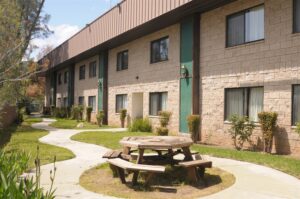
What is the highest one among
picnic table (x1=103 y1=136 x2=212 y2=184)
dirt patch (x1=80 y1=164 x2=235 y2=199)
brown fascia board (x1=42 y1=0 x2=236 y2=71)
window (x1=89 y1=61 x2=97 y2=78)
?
brown fascia board (x1=42 y1=0 x2=236 y2=71)

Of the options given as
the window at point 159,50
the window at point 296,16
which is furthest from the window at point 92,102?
the window at point 296,16

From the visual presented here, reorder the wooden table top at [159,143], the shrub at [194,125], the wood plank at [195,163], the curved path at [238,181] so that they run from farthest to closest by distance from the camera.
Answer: the shrub at [194,125], the wooden table top at [159,143], the wood plank at [195,163], the curved path at [238,181]

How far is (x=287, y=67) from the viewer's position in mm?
12102

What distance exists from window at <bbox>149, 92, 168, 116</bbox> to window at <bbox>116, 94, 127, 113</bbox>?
374cm

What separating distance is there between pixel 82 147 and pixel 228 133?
217 inches

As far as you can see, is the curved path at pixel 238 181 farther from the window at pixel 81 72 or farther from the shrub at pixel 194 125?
the window at pixel 81 72

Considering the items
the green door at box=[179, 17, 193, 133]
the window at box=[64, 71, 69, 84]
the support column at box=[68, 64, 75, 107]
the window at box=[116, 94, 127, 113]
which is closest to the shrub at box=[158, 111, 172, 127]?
the green door at box=[179, 17, 193, 133]

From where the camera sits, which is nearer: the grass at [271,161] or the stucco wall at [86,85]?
the grass at [271,161]

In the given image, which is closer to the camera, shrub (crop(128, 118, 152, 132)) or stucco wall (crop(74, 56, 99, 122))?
shrub (crop(128, 118, 152, 132))

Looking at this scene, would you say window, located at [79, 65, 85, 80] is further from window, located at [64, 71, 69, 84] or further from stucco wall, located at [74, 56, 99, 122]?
window, located at [64, 71, 69, 84]

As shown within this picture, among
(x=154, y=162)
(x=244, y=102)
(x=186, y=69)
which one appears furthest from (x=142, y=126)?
(x=154, y=162)

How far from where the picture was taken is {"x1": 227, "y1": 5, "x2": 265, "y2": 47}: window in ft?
44.0

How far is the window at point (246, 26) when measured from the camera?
13422mm

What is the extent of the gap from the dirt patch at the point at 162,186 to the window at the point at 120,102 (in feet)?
50.4
